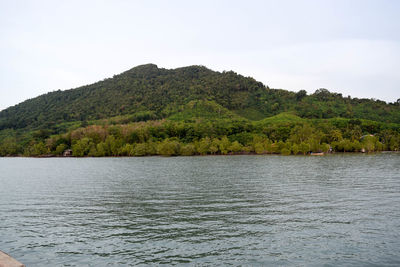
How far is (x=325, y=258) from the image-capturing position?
57.2ft

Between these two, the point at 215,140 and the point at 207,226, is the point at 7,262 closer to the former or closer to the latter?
the point at 207,226

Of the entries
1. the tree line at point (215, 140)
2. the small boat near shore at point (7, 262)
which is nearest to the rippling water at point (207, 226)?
the small boat near shore at point (7, 262)

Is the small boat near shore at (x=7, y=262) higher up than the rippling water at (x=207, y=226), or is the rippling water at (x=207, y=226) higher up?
the small boat near shore at (x=7, y=262)

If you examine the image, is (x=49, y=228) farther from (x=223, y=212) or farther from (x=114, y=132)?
(x=114, y=132)

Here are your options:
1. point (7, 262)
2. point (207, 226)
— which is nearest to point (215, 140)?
point (207, 226)

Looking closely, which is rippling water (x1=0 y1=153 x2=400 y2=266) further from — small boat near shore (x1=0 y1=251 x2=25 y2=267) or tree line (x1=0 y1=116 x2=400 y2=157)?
tree line (x1=0 y1=116 x2=400 y2=157)

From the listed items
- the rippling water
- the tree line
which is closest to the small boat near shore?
the rippling water

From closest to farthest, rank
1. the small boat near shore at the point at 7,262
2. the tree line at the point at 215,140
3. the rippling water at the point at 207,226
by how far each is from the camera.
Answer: the small boat near shore at the point at 7,262 → the rippling water at the point at 207,226 → the tree line at the point at 215,140

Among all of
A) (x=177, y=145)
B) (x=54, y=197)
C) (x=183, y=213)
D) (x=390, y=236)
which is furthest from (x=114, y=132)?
(x=390, y=236)

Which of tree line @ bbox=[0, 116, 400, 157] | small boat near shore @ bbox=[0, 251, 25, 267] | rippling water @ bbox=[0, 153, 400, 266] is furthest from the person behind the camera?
tree line @ bbox=[0, 116, 400, 157]

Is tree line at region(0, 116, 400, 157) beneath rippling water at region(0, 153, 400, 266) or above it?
above

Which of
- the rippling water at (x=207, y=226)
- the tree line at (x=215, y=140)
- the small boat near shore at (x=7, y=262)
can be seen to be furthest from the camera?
the tree line at (x=215, y=140)

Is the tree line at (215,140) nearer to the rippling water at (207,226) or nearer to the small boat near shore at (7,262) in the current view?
the rippling water at (207,226)

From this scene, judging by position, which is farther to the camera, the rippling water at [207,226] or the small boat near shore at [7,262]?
the rippling water at [207,226]
